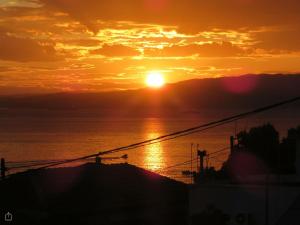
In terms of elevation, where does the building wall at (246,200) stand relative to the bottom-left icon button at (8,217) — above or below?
above

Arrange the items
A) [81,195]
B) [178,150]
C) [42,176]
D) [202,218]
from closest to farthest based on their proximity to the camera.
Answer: [202,218]
[81,195]
[42,176]
[178,150]

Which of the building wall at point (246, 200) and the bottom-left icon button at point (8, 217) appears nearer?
the building wall at point (246, 200)

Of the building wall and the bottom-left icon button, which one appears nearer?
the building wall

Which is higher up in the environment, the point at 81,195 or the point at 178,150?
the point at 178,150

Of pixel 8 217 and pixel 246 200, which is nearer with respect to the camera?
pixel 246 200

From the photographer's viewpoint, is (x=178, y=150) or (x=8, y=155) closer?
(x=8, y=155)

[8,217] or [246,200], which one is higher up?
[246,200]

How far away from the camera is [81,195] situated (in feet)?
103

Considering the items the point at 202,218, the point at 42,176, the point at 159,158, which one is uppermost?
the point at 159,158

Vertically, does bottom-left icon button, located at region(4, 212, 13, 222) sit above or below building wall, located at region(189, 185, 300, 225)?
below

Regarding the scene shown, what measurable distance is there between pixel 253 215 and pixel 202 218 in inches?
78.0

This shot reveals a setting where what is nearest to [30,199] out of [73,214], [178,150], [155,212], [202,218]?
[73,214]

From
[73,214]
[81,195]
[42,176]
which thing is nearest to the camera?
[73,214]

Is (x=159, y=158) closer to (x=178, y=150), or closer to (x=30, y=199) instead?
(x=178, y=150)
